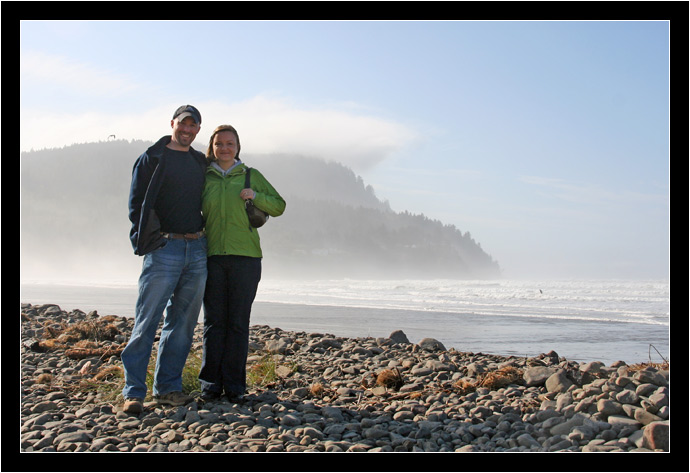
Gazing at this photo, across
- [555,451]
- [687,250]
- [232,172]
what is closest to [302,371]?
[232,172]

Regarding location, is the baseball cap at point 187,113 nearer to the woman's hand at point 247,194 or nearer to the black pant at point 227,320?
the woman's hand at point 247,194

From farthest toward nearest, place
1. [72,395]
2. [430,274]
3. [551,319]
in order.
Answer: [430,274], [551,319], [72,395]

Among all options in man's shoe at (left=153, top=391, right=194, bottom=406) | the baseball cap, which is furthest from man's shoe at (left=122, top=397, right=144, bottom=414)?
the baseball cap

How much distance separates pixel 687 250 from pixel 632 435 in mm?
1478

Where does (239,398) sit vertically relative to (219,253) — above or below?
below

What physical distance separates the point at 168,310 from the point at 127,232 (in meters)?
88.6

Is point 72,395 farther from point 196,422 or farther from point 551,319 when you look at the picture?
point 551,319

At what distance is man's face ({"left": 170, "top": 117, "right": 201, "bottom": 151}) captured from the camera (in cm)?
483

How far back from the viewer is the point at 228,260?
4828 millimetres

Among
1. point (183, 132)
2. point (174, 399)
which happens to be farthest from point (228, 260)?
point (174, 399)

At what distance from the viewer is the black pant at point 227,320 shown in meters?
4.86

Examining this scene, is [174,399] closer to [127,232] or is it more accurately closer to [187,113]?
[187,113]

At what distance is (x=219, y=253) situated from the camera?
482 cm

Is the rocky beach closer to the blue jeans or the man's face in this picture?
the blue jeans
